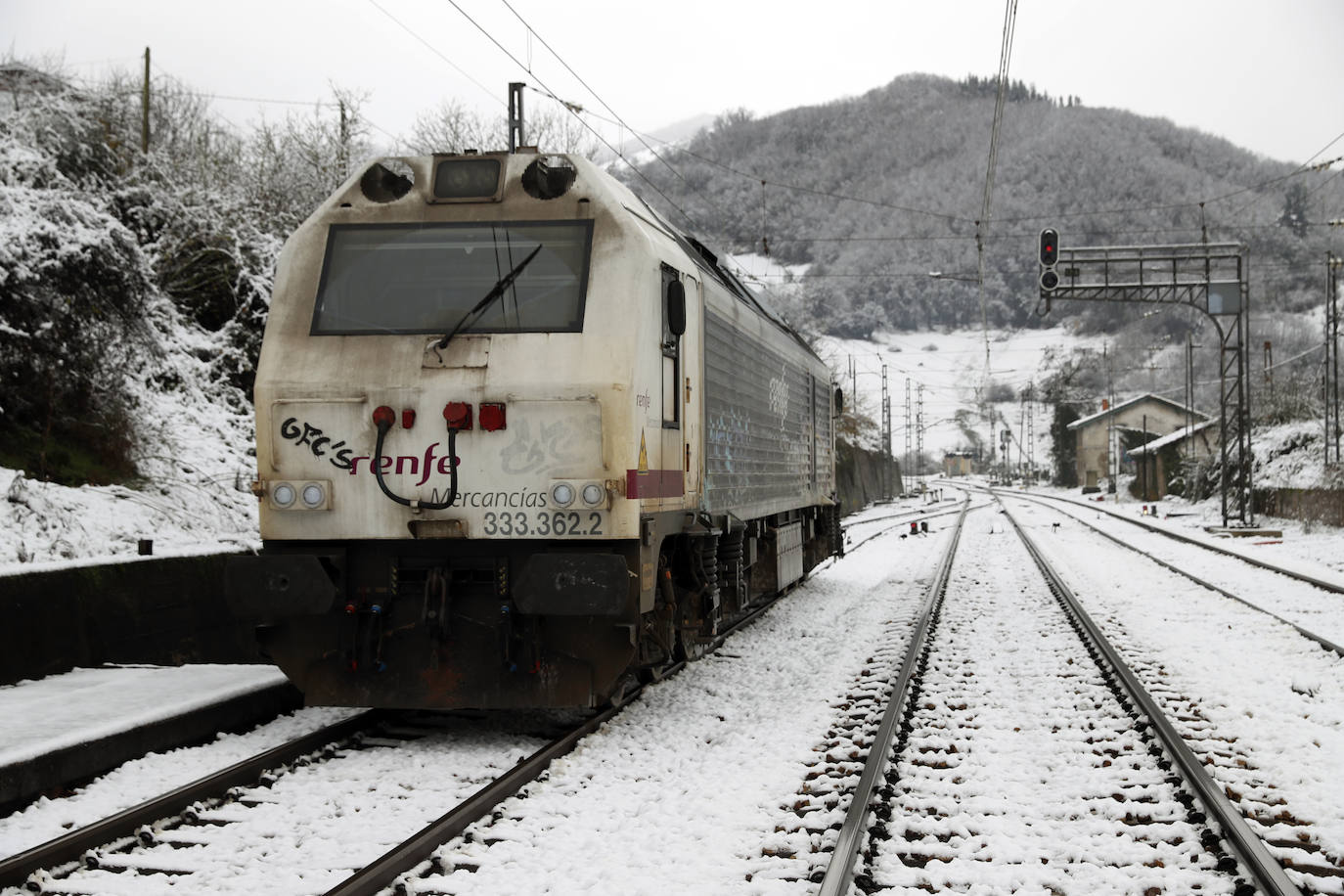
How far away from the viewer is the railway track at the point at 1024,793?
482 cm

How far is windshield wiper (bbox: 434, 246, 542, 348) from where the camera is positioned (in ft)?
23.2

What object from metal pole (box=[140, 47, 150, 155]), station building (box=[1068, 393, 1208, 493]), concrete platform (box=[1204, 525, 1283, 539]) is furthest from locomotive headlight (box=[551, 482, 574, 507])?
station building (box=[1068, 393, 1208, 493])

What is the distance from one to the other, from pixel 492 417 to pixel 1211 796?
14.2 feet

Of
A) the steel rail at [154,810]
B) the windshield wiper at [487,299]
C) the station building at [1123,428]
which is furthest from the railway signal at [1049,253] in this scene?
the station building at [1123,428]

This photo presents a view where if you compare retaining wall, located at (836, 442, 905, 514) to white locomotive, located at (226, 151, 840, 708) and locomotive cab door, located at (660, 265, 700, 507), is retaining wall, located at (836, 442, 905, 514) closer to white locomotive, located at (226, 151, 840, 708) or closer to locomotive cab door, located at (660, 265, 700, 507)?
locomotive cab door, located at (660, 265, 700, 507)

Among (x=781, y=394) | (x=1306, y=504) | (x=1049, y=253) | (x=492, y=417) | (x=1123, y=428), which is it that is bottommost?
(x=1306, y=504)

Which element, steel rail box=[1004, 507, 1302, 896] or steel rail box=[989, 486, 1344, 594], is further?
steel rail box=[989, 486, 1344, 594]

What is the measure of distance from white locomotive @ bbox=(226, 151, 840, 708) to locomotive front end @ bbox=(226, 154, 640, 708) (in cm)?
1

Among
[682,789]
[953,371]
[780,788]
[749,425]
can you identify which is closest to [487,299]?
[682,789]

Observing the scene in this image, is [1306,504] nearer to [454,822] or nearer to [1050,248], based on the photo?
[1050,248]

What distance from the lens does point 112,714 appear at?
6.85 meters

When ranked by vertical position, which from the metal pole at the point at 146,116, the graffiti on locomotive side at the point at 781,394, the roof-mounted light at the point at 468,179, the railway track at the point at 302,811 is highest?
Result: the metal pole at the point at 146,116

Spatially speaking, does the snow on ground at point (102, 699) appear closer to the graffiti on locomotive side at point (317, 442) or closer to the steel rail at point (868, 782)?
the graffiti on locomotive side at point (317, 442)

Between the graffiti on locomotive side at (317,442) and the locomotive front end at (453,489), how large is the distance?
0.01 metres
